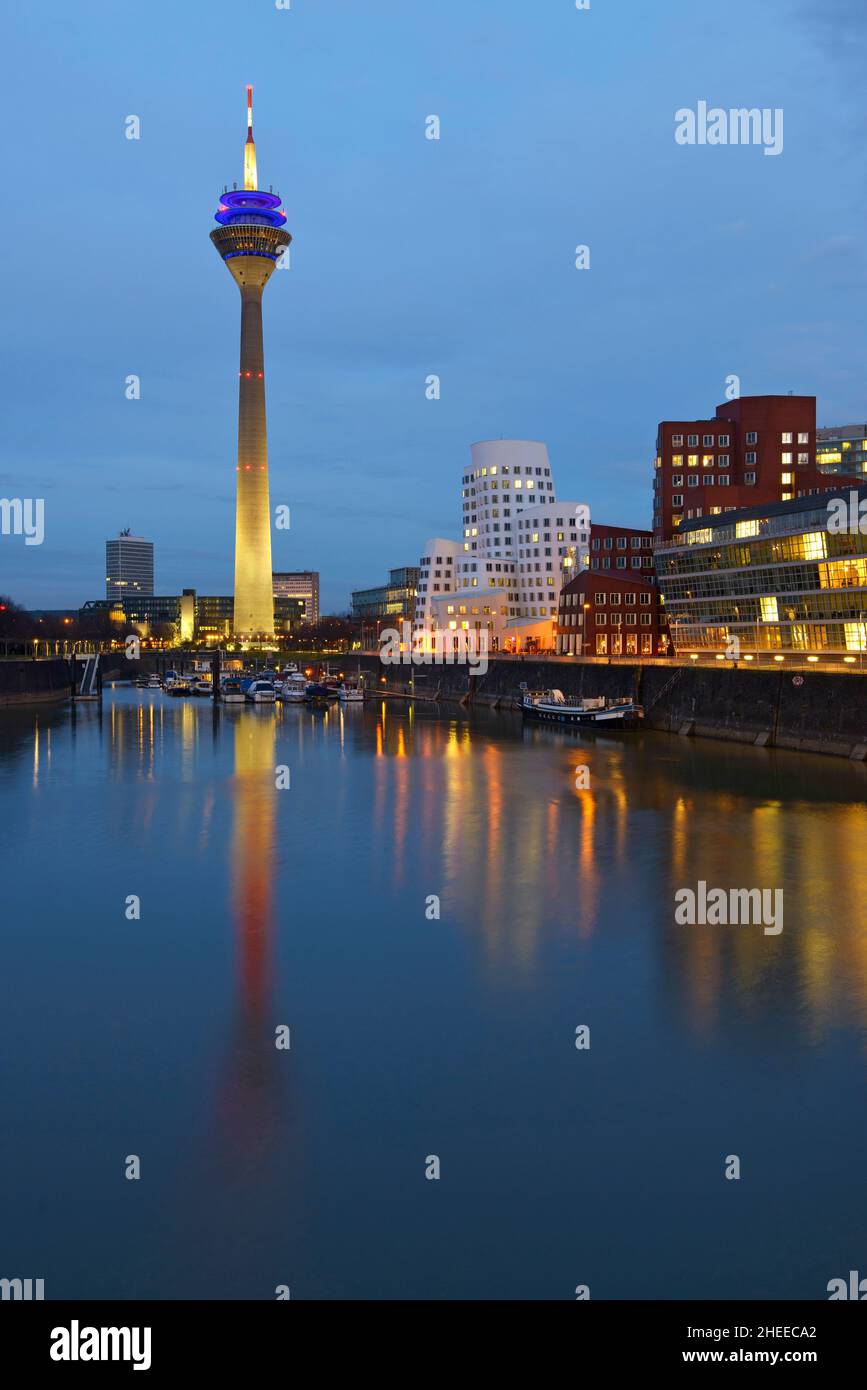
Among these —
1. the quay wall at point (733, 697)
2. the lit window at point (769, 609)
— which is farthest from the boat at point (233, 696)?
the lit window at point (769, 609)

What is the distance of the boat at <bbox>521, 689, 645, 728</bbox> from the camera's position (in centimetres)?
8694

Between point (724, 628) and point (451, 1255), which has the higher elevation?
point (724, 628)

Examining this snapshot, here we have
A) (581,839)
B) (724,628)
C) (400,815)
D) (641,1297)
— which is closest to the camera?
(641,1297)

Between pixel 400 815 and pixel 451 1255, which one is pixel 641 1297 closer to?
pixel 451 1255

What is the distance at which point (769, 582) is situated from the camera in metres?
84.9

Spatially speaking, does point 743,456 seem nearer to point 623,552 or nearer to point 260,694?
point 623,552

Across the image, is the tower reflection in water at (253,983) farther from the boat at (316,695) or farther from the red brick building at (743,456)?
the boat at (316,695)

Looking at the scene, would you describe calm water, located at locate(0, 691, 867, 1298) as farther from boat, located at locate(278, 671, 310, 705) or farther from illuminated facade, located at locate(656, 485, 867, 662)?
boat, located at locate(278, 671, 310, 705)

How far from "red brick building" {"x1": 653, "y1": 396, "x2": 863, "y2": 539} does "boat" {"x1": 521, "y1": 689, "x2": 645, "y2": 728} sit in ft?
87.5

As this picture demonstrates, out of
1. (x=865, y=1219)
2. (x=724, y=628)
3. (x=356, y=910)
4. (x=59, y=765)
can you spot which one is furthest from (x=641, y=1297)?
(x=724, y=628)

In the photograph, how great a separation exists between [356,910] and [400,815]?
1694 cm

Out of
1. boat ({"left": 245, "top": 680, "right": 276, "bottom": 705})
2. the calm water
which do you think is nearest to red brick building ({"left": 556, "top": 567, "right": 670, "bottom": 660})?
boat ({"left": 245, "top": 680, "right": 276, "bottom": 705})

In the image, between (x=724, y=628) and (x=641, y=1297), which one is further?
(x=724, y=628)

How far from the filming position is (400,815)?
1843 inches
